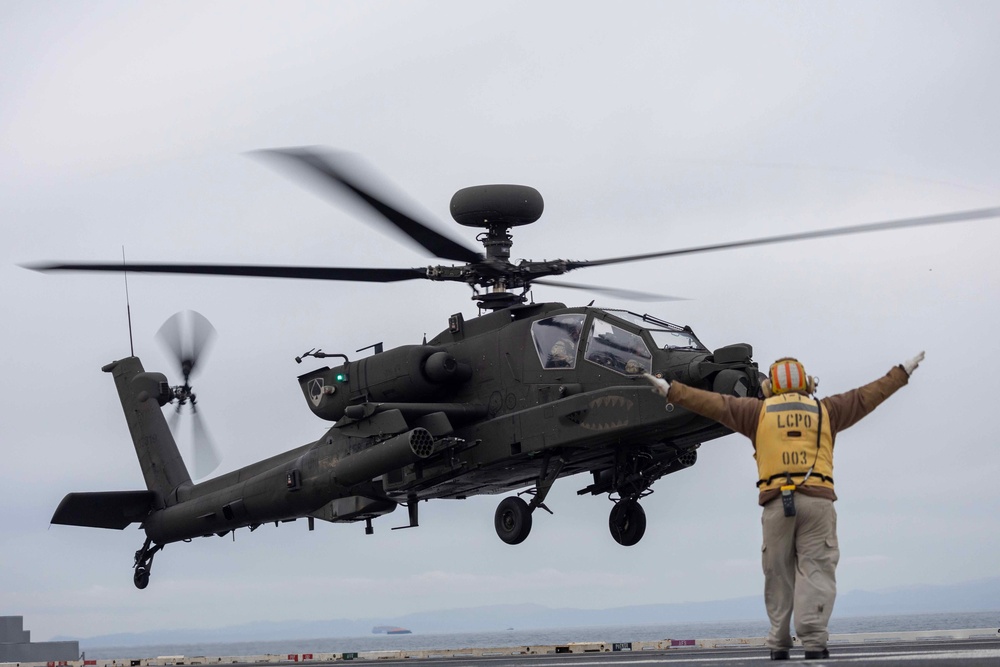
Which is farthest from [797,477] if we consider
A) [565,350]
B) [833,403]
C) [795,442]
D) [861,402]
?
[565,350]

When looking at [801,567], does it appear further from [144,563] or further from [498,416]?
[144,563]

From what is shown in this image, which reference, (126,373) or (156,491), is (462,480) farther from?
(126,373)

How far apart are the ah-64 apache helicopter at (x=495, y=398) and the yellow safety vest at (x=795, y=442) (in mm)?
5509

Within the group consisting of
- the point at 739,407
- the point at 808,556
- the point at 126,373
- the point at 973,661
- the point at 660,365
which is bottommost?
the point at 973,661

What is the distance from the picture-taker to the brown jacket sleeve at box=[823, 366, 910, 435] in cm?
759

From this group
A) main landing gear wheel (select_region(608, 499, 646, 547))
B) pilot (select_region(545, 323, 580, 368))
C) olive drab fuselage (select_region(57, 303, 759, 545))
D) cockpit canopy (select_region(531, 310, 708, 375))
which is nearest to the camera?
olive drab fuselage (select_region(57, 303, 759, 545))

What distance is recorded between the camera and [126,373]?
21.8 metres

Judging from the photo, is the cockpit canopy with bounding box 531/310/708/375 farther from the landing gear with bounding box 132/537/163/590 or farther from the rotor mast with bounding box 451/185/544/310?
the landing gear with bounding box 132/537/163/590

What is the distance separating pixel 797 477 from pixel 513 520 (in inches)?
326

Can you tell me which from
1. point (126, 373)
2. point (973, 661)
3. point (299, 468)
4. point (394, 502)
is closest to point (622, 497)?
point (394, 502)

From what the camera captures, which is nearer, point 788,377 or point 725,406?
point 788,377

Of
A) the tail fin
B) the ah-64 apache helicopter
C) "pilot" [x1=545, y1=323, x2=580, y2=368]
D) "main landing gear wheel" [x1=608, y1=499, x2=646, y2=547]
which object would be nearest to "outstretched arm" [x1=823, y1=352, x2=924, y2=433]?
the ah-64 apache helicopter

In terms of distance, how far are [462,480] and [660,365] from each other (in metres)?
3.70

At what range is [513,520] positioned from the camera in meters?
15.2
